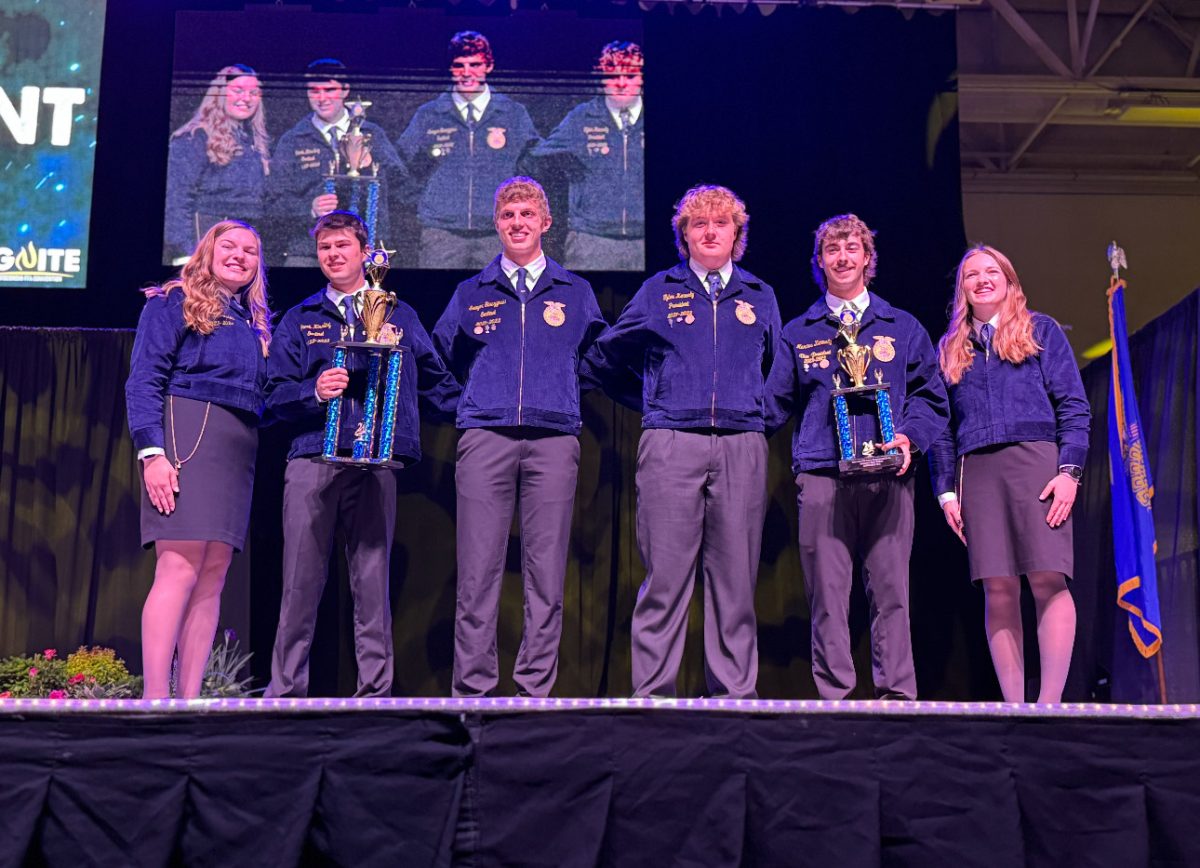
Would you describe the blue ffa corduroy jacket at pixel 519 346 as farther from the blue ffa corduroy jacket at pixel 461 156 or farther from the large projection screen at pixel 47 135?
the large projection screen at pixel 47 135

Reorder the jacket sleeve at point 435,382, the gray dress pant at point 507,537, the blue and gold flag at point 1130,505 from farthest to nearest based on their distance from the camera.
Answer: the blue and gold flag at point 1130,505
the jacket sleeve at point 435,382
the gray dress pant at point 507,537

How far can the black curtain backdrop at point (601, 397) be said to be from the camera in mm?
5887

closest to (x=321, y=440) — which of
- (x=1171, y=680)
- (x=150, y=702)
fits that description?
(x=150, y=702)

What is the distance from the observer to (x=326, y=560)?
398 centimetres

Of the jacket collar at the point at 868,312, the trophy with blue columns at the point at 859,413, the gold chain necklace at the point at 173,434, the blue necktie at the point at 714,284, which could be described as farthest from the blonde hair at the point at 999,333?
the gold chain necklace at the point at 173,434

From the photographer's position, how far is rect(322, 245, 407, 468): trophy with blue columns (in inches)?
146

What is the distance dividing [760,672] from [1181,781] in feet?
9.64

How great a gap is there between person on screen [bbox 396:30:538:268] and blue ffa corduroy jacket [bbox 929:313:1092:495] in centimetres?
258

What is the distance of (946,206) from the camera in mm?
6004

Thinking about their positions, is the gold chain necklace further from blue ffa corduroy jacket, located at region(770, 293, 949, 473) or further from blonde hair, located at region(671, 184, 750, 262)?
blue ffa corduroy jacket, located at region(770, 293, 949, 473)

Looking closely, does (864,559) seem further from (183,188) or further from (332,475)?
(183,188)

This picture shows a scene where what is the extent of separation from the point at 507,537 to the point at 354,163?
9.21 ft

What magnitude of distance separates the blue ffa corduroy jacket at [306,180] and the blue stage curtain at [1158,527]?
3.92 metres

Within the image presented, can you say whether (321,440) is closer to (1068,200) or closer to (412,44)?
(412,44)
